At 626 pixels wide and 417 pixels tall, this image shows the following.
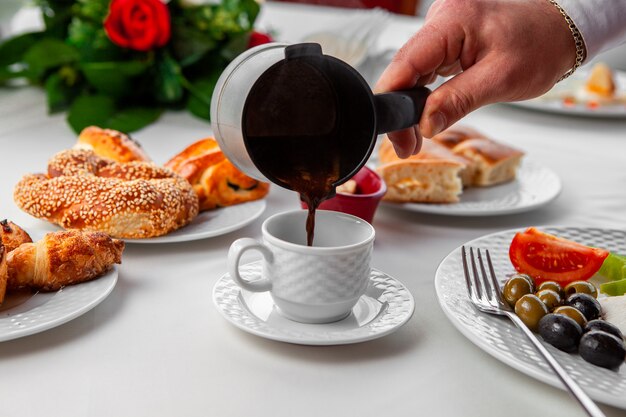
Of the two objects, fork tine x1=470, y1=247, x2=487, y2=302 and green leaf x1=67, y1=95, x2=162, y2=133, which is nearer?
fork tine x1=470, y1=247, x2=487, y2=302

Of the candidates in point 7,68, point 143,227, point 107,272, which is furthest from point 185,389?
point 7,68

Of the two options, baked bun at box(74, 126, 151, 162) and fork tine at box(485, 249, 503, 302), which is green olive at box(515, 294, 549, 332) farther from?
baked bun at box(74, 126, 151, 162)

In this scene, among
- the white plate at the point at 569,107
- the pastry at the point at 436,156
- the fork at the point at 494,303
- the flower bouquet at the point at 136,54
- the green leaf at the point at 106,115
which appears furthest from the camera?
the white plate at the point at 569,107

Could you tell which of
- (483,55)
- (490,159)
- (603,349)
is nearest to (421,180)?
(490,159)

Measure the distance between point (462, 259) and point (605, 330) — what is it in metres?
0.29

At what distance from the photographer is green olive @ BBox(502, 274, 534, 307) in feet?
3.45

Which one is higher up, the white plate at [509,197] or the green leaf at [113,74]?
the green leaf at [113,74]

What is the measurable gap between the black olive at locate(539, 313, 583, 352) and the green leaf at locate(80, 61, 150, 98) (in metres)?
1.46

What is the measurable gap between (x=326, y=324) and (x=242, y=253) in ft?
0.50

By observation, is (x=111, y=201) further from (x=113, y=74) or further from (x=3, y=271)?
(x=113, y=74)

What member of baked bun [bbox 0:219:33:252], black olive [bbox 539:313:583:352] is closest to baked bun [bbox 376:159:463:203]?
black olive [bbox 539:313:583:352]

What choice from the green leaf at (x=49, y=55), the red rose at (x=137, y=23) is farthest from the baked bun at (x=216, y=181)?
the green leaf at (x=49, y=55)

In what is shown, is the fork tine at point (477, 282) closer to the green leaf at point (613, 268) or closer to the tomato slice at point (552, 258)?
the tomato slice at point (552, 258)

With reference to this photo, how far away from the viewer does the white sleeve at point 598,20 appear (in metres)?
1.27
